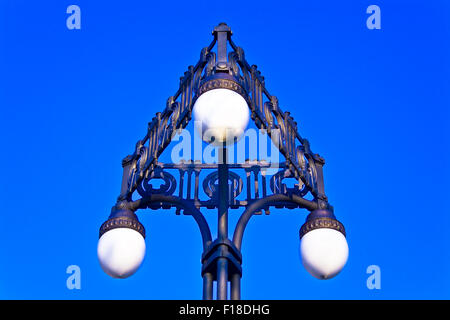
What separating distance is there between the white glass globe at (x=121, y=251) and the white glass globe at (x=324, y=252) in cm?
124

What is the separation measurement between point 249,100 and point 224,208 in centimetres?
94

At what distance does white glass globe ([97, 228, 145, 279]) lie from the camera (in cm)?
884

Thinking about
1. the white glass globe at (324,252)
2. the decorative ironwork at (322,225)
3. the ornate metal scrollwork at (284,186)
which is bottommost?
the white glass globe at (324,252)

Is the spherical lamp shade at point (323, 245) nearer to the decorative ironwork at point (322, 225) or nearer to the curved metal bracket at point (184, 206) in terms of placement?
the decorative ironwork at point (322, 225)

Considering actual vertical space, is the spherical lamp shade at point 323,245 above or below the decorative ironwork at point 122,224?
below

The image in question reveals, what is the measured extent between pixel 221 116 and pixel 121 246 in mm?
1273

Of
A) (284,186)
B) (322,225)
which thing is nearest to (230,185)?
(284,186)

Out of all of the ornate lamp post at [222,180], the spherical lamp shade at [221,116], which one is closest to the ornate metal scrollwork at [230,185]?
the ornate lamp post at [222,180]

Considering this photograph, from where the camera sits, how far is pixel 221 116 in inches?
336

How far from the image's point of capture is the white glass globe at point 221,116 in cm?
852

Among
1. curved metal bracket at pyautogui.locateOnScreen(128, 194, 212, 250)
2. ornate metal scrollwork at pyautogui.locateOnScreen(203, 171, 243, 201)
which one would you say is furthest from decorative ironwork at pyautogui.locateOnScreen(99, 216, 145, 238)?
ornate metal scrollwork at pyautogui.locateOnScreen(203, 171, 243, 201)

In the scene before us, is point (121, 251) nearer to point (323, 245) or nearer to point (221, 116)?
point (221, 116)
